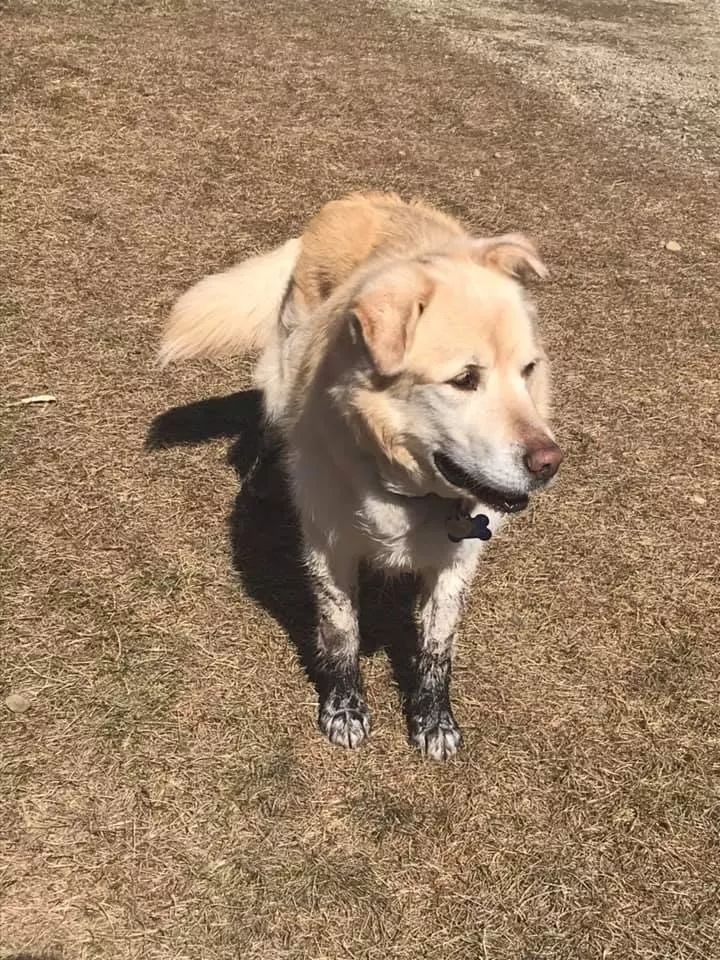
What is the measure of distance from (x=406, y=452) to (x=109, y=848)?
60.2 inches

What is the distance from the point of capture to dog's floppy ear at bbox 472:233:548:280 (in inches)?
96.9

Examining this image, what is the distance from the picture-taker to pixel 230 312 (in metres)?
3.57

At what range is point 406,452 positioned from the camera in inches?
90.4

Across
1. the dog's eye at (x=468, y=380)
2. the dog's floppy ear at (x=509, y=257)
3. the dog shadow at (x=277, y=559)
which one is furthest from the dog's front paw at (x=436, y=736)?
the dog's floppy ear at (x=509, y=257)

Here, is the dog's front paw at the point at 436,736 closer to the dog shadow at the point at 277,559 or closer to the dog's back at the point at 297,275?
the dog shadow at the point at 277,559

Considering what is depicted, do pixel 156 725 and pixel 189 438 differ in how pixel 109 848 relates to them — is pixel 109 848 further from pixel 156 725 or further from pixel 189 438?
pixel 189 438

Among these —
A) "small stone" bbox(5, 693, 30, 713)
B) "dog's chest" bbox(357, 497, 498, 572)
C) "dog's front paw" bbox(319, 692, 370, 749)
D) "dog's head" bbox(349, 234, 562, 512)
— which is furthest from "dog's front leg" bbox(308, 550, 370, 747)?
"small stone" bbox(5, 693, 30, 713)

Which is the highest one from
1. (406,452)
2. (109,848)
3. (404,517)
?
(406,452)

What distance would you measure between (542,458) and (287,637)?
1546 millimetres

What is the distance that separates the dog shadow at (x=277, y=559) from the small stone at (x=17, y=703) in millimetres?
926

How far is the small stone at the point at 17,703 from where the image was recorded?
2.92m

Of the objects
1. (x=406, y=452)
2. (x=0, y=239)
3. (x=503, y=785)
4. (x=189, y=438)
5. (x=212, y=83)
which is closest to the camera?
(x=406, y=452)

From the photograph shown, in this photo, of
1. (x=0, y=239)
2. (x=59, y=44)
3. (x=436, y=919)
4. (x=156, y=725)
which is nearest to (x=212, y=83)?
(x=59, y=44)

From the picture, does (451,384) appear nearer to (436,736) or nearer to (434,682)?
(434,682)
